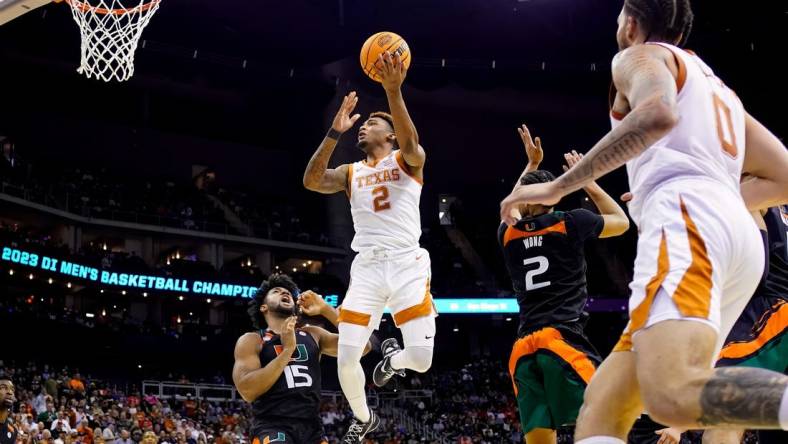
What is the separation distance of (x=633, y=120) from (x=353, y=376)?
15.0 feet

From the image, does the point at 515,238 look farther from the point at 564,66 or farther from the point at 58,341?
the point at 564,66

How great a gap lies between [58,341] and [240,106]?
15830mm

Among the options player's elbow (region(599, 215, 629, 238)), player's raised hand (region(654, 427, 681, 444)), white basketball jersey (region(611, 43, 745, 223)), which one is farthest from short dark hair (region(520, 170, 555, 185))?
white basketball jersey (region(611, 43, 745, 223))

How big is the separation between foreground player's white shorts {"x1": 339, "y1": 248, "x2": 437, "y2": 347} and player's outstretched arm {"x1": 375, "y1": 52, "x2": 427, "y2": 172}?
88 centimetres

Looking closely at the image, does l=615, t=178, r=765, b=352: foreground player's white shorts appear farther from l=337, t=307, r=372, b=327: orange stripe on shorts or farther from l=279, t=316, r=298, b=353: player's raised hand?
l=337, t=307, r=372, b=327: orange stripe on shorts

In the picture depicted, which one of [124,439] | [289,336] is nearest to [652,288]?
[289,336]

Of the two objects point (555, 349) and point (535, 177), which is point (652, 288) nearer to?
point (555, 349)

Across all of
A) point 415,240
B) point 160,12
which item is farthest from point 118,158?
point 415,240

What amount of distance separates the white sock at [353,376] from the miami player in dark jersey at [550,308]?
1845 mm

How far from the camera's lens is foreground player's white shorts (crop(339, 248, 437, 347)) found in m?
7.47

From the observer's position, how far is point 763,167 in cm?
407

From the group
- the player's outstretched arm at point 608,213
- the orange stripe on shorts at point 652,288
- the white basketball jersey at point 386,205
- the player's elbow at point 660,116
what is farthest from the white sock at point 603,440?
the white basketball jersey at point 386,205

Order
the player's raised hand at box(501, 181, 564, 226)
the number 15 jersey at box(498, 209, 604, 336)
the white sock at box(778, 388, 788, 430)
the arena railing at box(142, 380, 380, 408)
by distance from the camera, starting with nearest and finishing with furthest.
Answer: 1. the white sock at box(778, 388, 788, 430)
2. the player's raised hand at box(501, 181, 564, 226)
3. the number 15 jersey at box(498, 209, 604, 336)
4. the arena railing at box(142, 380, 380, 408)

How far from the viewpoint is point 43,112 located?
39094 mm
